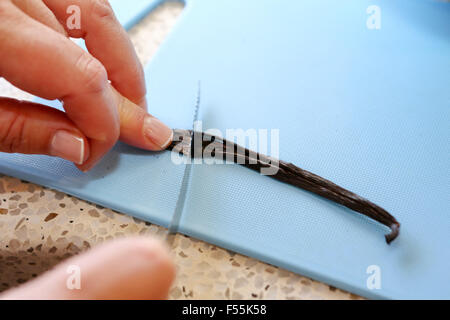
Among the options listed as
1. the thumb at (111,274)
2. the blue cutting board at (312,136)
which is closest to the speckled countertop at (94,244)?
the blue cutting board at (312,136)

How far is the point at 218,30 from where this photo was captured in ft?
5.30

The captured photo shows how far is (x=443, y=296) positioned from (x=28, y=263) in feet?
4.08

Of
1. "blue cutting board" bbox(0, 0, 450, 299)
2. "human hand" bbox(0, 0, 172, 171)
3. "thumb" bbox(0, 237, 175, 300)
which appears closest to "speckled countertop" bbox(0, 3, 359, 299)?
"blue cutting board" bbox(0, 0, 450, 299)

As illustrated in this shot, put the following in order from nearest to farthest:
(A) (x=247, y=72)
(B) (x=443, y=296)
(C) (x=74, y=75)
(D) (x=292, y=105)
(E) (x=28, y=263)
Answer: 1. (C) (x=74, y=75)
2. (B) (x=443, y=296)
3. (E) (x=28, y=263)
4. (D) (x=292, y=105)
5. (A) (x=247, y=72)

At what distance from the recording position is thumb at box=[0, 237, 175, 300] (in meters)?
0.63

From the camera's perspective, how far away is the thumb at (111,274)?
0.63m

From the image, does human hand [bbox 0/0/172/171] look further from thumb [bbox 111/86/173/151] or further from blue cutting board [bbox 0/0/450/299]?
blue cutting board [bbox 0/0/450/299]

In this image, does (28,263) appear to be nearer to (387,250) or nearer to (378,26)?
(387,250)

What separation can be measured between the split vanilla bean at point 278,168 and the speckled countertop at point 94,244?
0.27m

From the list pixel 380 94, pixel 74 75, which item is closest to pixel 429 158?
pixel 380 94

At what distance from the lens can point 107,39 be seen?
1101 millimetres

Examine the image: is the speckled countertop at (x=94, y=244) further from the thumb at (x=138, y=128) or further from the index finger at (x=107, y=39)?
the index finger at (x=107, y=39)

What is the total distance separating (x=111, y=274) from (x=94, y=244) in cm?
46

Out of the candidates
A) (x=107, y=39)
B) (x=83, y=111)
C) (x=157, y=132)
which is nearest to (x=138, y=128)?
(x=157, y=132)
